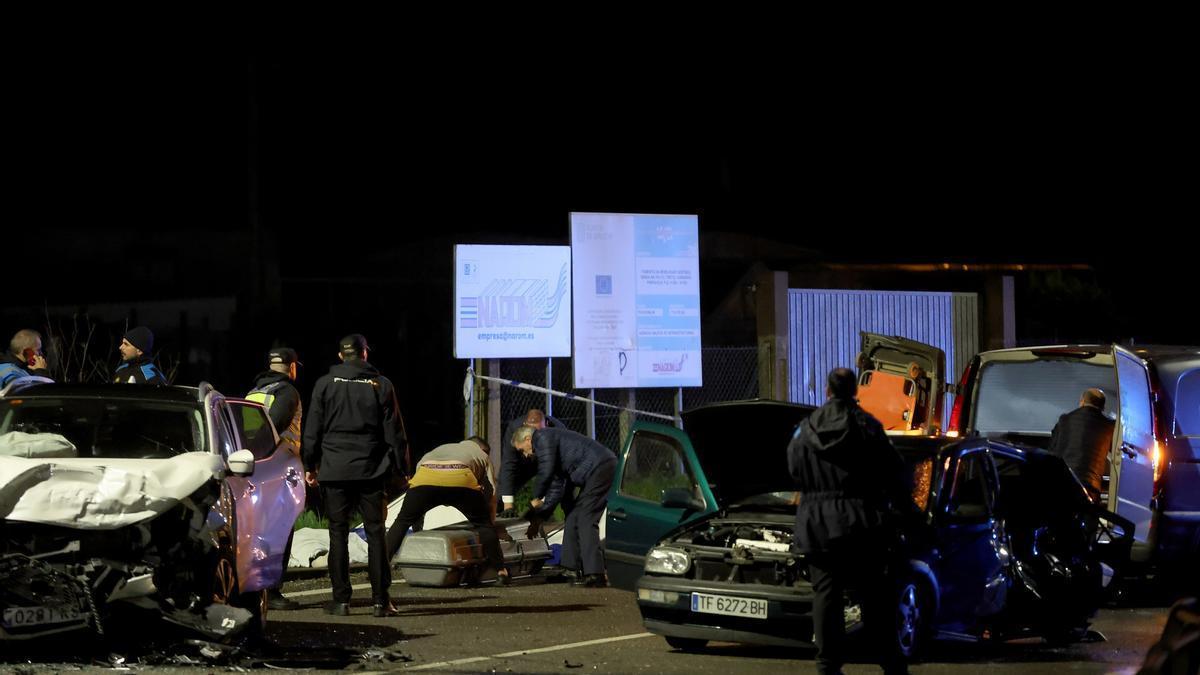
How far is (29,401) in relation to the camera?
365 inches

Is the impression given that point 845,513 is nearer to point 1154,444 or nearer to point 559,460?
point 1154,444

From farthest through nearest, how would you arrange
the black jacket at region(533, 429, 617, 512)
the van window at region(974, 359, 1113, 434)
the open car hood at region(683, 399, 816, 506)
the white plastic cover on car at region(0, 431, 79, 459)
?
the van window at region(974, 359, 1113, 434) < the black jacket at region(533, 429, 617, 512) < the open car hood at region(683, 399, 816, 506) < the white plastic cover on car at region(0, 431, 79, 459)

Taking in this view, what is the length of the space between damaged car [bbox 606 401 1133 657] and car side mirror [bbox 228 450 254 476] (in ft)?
7.96

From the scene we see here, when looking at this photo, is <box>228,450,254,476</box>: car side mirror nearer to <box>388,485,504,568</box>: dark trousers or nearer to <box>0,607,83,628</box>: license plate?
<box>0,607,83,628</box>: license plate

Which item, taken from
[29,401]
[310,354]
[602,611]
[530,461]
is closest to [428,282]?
[310,354]

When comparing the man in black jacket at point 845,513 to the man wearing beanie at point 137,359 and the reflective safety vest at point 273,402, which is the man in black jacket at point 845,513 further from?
the man wearing beanie at point 137,359

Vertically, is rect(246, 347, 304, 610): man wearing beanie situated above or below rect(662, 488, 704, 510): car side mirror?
above

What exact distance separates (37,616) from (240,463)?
4.12 ft

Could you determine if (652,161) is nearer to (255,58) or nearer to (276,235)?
(276,235)

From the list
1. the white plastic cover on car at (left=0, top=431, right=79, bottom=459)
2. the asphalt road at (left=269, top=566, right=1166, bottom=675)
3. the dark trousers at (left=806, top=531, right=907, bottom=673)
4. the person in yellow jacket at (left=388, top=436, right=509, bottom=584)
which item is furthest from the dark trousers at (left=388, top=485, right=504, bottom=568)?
the dark trousers at (left=806, top=531, right=907, bottom=673)


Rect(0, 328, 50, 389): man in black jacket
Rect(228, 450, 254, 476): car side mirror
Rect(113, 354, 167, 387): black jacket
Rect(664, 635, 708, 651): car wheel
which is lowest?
Rect(664, 635, 708, 651): car wheel

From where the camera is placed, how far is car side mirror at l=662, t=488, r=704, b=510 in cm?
1083

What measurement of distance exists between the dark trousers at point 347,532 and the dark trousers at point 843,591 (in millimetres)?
3873

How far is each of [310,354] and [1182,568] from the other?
60.5ft
